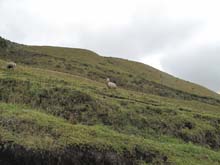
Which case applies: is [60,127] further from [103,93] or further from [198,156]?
[103,93]

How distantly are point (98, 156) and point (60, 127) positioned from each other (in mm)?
2786

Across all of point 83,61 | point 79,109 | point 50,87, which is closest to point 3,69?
point 50,87

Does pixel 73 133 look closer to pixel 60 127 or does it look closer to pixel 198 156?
pixel 60 127

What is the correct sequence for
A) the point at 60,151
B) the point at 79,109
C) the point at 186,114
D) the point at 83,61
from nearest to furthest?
the point at 60,151
the point at 79,109
the point at 186,114
the point at 83,61

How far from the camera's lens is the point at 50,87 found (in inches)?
1244

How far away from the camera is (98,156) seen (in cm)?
2292

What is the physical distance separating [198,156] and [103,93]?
11.0 metres

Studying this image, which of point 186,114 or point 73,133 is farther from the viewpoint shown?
point 186,114

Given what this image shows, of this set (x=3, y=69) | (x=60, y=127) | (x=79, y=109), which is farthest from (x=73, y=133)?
(x=3, y=69)

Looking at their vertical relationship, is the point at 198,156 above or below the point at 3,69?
below

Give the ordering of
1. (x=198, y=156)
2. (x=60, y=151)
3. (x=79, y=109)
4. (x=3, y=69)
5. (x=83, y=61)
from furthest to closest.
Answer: (x=83, y=61) < (x=3, y=69) < (x=79, y=109) < (x=198, y=156) < (x=60, y=151)

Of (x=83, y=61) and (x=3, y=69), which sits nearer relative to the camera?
(x=3, y=69)

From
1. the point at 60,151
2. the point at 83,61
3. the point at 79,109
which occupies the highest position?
the point at 83,61

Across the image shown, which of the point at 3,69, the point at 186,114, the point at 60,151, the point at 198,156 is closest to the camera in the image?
the point at 60,151
